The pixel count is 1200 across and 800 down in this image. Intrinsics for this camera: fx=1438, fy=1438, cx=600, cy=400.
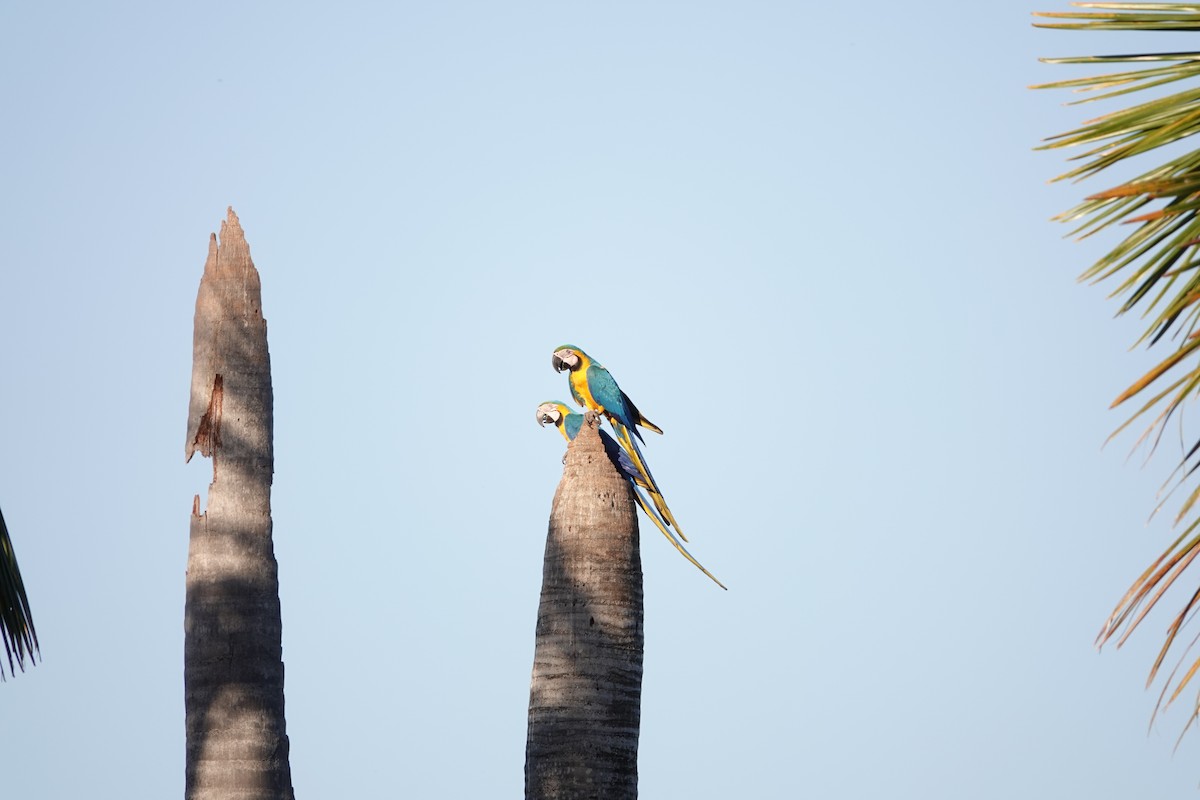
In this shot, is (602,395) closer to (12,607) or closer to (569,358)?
(569,358)

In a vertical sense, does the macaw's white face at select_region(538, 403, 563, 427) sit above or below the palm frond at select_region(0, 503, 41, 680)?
above

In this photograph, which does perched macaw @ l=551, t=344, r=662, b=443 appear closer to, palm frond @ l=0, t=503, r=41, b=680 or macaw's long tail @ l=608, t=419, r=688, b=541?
macaw's long tail @ l=608, t=419, r=688, b=541

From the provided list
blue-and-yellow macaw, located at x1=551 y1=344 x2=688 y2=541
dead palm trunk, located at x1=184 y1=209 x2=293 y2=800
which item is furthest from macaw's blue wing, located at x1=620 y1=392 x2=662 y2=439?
dead palm trunk, located at x1=184 y1=209 x2=293 y2=800

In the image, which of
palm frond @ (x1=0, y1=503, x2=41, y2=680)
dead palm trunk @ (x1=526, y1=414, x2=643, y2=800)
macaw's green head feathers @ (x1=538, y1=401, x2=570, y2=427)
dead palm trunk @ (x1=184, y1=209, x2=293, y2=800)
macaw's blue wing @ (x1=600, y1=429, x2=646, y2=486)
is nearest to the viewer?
palm frond @ (x1=0, y1=503, x2=41, y2=680)

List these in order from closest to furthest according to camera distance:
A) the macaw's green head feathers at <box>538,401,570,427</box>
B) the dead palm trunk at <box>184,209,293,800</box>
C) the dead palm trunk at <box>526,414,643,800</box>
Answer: the dead palm trunk at <box>526,414,643,800</box>
the dead palm trunk at <box>184,209,293,800</box>
the macaw's green head feathers at <box>538,401,570,427</box>

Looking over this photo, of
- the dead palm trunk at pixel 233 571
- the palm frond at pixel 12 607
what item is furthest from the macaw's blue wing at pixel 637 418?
the palm frond at pixel 12 607

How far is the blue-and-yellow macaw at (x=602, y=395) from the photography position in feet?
33.7

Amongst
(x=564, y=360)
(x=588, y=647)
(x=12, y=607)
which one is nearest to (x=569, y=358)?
(x=564, y=360)

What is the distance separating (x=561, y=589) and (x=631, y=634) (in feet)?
1.75

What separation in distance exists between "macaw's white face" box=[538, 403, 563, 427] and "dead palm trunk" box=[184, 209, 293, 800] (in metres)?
1.93

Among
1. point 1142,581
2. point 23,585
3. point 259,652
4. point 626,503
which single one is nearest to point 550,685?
point 626,503

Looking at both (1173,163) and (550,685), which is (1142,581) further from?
(550,685)

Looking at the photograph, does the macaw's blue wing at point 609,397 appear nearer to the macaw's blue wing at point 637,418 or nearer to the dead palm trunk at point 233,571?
the macaw's blue wing at point 637,418

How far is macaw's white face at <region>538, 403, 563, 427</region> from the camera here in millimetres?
10352
